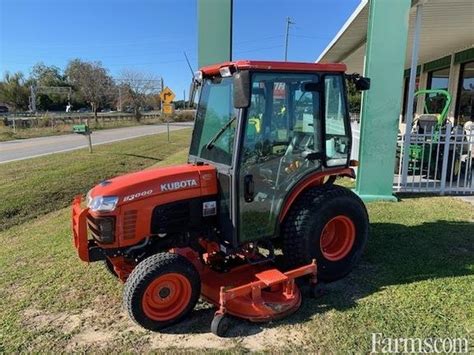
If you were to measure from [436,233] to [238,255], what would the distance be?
3035 millimetres

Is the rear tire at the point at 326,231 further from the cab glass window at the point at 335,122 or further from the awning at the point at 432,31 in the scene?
the awning at the point at 432,31

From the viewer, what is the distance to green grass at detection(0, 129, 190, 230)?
26.8 ft

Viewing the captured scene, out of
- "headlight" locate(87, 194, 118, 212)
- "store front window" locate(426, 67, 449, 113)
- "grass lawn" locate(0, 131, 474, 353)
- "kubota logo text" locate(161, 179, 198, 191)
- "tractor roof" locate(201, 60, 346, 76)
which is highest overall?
"store front window" locate(426, 67, 449, 113)

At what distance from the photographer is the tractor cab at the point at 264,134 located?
363 centimetres

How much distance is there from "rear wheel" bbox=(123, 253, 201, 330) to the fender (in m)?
1.04

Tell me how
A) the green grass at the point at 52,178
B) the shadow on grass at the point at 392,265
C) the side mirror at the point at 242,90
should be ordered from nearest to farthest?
the side mirror at the point at 242,90, the shadow on grass at the point at 392,265, the green grass at the point at 52,178

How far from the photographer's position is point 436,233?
5613mm

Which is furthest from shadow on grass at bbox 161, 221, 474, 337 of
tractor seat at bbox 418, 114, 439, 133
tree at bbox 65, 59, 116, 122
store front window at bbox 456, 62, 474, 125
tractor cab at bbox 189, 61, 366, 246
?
tree at bbox 65, 59, 116, 122

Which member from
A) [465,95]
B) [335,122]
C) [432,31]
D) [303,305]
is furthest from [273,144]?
[465,95]

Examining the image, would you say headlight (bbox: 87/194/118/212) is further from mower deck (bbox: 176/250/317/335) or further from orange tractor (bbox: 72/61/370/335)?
mower deck (bbox: 176/250/317/335)

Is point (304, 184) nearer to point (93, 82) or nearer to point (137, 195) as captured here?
point (137, 195)

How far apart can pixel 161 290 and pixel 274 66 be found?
2133mm

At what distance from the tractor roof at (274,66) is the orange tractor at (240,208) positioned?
0.01 metres

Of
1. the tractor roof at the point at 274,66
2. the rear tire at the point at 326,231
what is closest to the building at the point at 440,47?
the tractor roof at the point at 274,66
